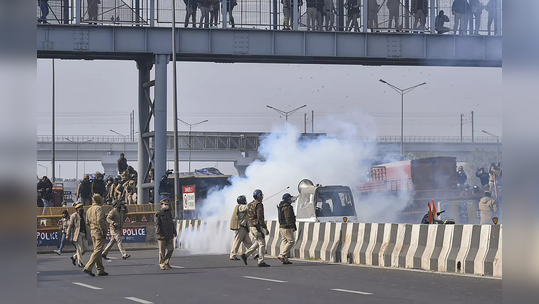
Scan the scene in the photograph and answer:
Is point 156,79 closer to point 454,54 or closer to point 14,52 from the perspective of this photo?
point 454,54

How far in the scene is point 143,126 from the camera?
3691 cm

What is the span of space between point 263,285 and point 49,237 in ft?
57.9

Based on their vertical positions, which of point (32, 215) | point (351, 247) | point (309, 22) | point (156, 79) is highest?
point (309, 22)

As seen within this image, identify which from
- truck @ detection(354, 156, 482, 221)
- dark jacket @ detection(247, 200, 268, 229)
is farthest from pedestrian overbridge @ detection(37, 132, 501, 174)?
dark jacket @ detection(247, 200, 268, 229)

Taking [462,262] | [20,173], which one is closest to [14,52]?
[20,173]

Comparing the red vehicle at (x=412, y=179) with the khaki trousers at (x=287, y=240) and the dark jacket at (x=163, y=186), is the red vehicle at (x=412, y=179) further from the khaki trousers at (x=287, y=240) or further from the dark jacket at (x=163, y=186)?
the khaki trousers at (x=287, y=240)

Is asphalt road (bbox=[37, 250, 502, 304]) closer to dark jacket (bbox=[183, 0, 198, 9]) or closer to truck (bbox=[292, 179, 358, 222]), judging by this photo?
truck (bbox=[292, 179, 358, 222])

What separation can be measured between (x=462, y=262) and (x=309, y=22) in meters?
21.2

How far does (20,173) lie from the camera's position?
10.3 ft

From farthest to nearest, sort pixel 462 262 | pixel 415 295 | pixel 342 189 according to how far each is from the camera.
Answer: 1. pixel 342 189
2. pixel 462 262
3. pixel 415 295

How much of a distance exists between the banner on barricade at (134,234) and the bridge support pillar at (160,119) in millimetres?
1856

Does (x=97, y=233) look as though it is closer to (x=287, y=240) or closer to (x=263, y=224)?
(x=263, y=224)

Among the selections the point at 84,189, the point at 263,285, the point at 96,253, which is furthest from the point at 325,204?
the point at 263,285

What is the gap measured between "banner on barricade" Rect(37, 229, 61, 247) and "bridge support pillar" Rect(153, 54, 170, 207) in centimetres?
478
